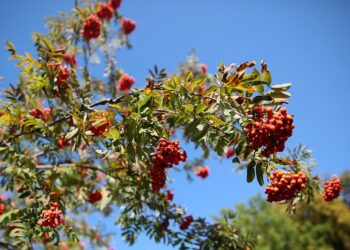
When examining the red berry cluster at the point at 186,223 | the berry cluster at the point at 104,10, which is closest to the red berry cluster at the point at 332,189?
the red berry cluster at the point at 186,223

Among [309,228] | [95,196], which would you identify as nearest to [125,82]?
[95,196]

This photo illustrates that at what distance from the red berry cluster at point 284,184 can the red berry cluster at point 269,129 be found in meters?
0.28

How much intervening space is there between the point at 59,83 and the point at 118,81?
174 inches

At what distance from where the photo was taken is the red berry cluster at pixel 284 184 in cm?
276

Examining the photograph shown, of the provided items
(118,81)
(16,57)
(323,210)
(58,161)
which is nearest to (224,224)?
(58,161)

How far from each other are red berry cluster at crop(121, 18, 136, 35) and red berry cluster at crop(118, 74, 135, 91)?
1871 millimetres

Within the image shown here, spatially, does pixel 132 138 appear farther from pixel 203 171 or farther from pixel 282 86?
pixel 203 171

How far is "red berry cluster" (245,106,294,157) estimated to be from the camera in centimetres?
248

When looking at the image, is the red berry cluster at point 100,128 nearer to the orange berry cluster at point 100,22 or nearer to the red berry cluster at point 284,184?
the red berry cluster at point 284,184

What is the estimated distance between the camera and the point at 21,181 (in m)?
4.11

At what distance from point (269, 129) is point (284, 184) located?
600 millimetres

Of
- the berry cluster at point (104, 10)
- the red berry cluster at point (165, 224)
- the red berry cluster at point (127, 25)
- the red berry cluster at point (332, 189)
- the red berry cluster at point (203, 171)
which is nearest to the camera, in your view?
the red berry cluster at point (332, 189)

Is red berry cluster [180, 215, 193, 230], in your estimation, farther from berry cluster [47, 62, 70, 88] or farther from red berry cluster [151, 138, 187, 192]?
berry cluster [47, 62, 70, 88]

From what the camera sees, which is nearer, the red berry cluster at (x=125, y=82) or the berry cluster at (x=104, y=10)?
the berry cluster at (x=104, y=10)
